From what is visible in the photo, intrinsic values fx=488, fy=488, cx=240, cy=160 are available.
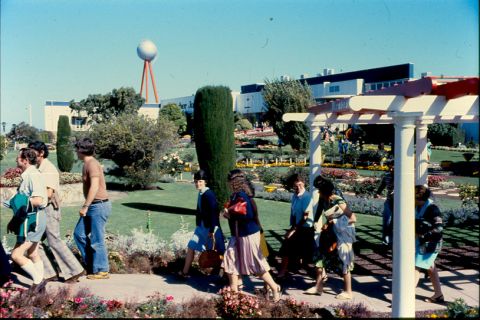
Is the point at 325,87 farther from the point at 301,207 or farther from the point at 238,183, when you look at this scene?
the point at 238,183

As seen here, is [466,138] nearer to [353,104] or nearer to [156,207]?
[156,207]

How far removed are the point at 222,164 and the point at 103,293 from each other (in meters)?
6.86

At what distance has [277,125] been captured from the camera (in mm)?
33812

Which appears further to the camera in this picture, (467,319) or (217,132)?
(217,132)

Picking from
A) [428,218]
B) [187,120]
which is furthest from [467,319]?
[187,120]

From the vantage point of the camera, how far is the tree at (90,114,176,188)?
18.3 meters

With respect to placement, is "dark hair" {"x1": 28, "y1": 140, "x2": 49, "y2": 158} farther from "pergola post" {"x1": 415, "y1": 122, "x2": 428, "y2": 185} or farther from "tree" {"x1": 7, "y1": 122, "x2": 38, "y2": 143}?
"tree" {"x1": 7, "y1": 122, "x2": 38, "y2": 143}

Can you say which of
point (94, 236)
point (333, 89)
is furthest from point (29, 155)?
point (333, 89)

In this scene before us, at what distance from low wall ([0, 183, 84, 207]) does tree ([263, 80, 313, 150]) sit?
18.3 m

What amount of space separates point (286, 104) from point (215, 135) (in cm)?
2281

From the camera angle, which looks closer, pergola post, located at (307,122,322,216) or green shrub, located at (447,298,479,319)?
green shrub, located at (447,298,479,319)

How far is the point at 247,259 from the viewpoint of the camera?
5172 mm

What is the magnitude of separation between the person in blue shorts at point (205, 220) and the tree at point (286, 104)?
25724 mm

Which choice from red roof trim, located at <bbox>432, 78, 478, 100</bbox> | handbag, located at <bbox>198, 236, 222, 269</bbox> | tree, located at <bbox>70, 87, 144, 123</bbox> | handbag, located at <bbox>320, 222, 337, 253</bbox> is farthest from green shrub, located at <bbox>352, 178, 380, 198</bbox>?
tree, located at <bbox>70, 87, 144, 123</bbox>
